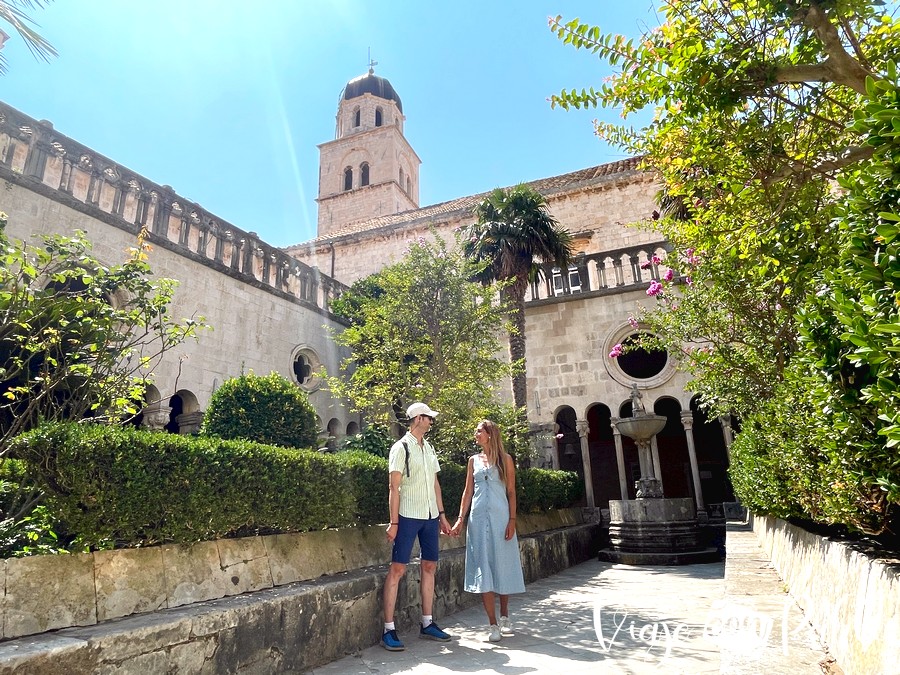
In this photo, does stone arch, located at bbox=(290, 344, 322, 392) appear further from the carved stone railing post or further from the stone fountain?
the carved stone railing post

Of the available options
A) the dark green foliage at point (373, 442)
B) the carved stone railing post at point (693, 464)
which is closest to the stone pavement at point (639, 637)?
the dark green foliage at point (373, 442)

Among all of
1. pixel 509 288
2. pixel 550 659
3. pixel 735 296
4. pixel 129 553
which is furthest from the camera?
pixel 509 288

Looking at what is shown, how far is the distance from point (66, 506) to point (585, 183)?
20.4 meters

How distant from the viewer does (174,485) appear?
351 centimetres

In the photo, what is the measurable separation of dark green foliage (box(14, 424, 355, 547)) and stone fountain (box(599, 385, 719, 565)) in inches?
297

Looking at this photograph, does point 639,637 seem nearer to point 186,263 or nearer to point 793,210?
point 793,210

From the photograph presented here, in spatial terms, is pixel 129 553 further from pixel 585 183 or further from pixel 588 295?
pixel 585 183

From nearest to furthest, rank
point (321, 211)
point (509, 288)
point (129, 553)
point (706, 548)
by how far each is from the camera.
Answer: point (129, 553)
point (706, 548)
point (509, 288)
point (321, 211)

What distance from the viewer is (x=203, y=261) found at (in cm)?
1150

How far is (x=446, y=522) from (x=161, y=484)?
2162 mm

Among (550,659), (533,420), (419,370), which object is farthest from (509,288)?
(550,659)

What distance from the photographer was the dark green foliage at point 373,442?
816cm

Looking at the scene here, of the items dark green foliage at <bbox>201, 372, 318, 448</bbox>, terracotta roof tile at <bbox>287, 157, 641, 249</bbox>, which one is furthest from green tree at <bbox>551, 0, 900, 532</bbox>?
terracotta roof tile at <bbox>287, 157, 641, 249</bbox>

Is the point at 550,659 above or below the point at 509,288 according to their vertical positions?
below
